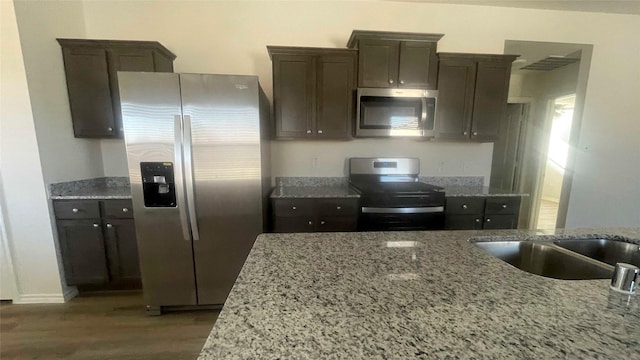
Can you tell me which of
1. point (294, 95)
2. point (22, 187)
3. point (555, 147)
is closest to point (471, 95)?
point (294, 95)

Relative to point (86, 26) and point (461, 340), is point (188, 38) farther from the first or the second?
point (461, 340)

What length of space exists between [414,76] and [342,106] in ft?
2.50

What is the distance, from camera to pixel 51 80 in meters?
2.22

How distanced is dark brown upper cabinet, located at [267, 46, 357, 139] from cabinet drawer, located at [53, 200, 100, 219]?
1.72 meters

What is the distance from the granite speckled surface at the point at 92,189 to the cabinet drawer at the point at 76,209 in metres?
0.04

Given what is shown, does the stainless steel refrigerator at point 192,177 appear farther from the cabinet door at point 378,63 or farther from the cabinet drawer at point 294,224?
the cabinet door at point 378,63

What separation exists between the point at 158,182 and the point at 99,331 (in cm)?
122

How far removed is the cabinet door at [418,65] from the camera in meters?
2.48

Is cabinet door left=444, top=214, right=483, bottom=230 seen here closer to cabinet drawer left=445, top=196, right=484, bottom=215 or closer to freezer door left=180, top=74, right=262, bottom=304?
cabinet drawer left=445, top=196, right=484, bottom=215

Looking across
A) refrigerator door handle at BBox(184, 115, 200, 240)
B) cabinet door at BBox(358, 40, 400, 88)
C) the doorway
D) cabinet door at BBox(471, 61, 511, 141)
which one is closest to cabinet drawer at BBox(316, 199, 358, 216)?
refrigerator door handle at BBox(184, 115, 200, 240)

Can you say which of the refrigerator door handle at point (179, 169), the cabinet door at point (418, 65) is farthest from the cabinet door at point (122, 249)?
the cabinet door at point (418, 65)

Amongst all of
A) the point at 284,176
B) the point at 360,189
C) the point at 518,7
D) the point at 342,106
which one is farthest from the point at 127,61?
the point at 518,7

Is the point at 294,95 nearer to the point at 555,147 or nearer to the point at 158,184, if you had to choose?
the point at 158,184

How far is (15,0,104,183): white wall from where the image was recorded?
2055 millimetres
